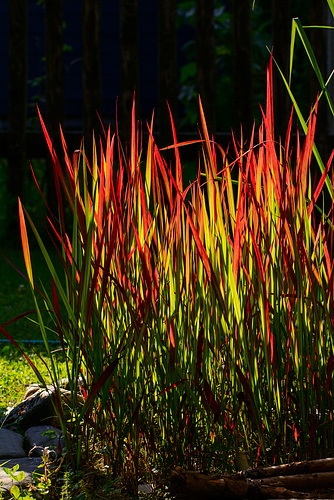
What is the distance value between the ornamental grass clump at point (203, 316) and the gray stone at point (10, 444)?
0.35 meters

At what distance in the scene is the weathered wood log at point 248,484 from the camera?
117 centimetres

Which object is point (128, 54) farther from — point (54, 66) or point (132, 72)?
point (54, 66)

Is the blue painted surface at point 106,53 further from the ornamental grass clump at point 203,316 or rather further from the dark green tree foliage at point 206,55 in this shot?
the ornamental grass clump at point 203,316

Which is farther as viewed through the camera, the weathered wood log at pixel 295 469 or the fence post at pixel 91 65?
the fence post at pixel 91 65

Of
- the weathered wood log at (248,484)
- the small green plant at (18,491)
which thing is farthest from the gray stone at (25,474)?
the weathered wood log at (248,484)

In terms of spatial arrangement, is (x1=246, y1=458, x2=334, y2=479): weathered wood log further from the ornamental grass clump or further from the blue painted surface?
the blue painted surface

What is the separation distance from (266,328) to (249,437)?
14.2 inches

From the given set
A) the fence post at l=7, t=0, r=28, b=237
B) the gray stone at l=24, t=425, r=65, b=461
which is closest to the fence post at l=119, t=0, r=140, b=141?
the fence post at l=7, t=0, r=28, b=237

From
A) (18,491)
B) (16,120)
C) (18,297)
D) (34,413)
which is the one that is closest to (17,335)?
(18,297)

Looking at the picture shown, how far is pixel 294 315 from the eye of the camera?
1.37 m

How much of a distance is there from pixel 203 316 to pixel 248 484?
0.39 metres

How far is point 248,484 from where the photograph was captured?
1179 millimetres

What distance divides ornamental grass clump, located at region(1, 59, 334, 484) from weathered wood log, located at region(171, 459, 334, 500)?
0.33 feet

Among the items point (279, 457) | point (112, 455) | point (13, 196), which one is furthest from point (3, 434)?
point (13, 196)
